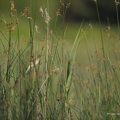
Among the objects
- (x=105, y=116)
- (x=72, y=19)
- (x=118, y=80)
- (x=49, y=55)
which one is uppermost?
(x=72, y=19)

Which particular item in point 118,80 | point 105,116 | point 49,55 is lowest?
point 105,116

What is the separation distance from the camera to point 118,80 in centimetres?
264

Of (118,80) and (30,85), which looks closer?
(30,85)

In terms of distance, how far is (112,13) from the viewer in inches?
538

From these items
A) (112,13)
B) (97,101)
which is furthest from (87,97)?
(112,13)

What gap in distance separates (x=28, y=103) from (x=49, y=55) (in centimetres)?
38

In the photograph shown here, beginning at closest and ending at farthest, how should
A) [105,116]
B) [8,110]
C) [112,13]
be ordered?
[105,116] < [8,110] < [112,13]

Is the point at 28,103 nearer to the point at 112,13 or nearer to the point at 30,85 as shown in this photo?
the point at 30,85

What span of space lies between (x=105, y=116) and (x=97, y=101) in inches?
5.4

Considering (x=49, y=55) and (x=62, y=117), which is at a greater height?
(x=49, y=55)

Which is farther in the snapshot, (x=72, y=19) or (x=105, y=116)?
(x=72, y=19)

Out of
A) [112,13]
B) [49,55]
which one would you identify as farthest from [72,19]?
[49,55]

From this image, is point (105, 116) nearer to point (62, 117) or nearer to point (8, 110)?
point (62, 117)

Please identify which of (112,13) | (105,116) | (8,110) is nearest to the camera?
(105,116)
